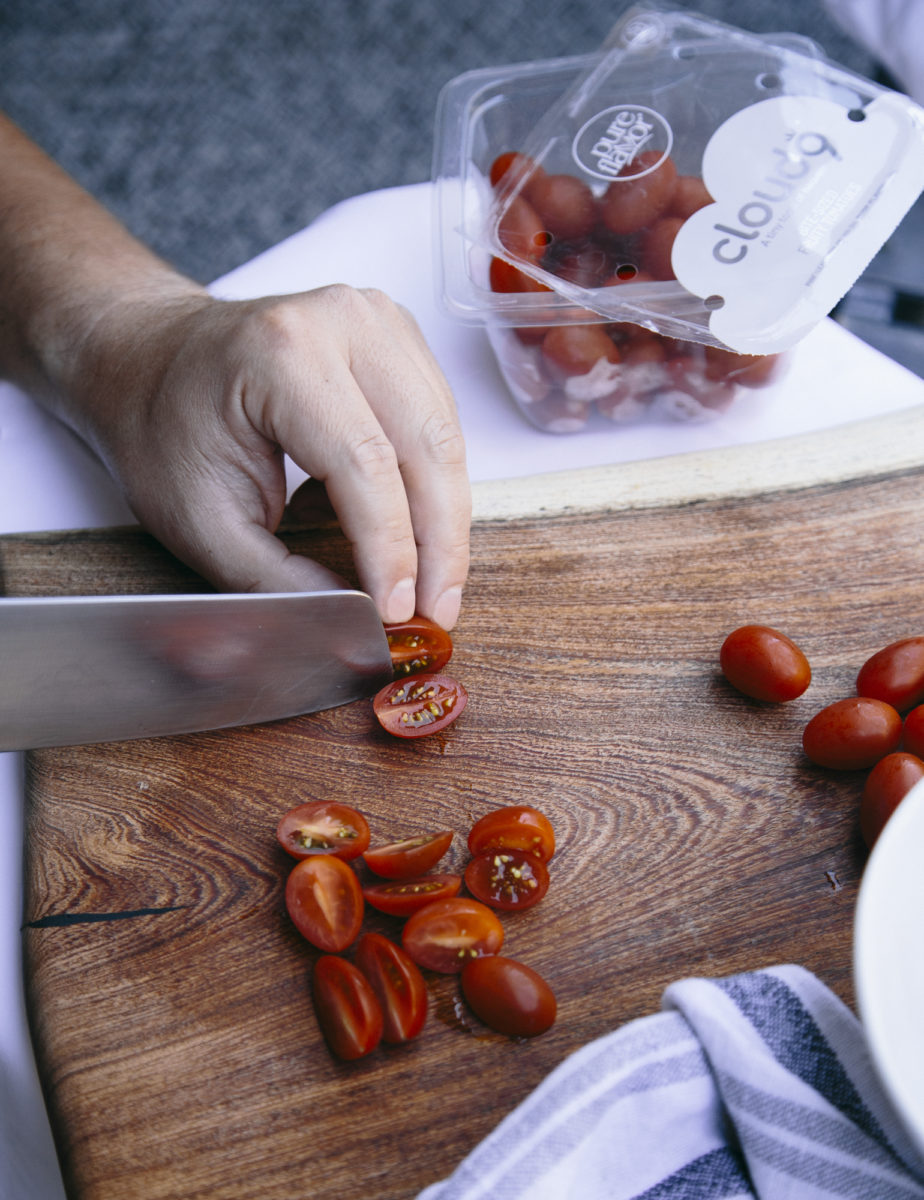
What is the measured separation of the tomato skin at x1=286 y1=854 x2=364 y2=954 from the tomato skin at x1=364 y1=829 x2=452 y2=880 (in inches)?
0.8

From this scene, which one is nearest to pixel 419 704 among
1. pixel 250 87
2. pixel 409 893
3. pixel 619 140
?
pixel 409 893

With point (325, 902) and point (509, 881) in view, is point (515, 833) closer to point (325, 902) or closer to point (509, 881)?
point (509, 881)

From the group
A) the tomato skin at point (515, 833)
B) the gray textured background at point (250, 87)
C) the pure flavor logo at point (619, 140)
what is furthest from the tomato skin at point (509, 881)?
the gray textured background at point (250, 87)

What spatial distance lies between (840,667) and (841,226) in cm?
41

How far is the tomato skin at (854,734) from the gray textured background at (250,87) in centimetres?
226

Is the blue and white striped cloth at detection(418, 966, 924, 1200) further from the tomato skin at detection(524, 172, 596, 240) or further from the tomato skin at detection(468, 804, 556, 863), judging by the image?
the tomato skin at detection(524, 172, 596, 240)

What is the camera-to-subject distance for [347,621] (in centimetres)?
85

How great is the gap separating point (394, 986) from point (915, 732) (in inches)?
17.4

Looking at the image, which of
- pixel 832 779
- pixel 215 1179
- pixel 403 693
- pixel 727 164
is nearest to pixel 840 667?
pixel 832 779

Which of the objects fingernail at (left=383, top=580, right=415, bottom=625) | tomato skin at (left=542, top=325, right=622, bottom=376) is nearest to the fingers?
fingernail at (left=383, top=580, right=415, bottom=625)

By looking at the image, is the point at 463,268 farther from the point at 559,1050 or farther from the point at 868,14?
the point at 868,14

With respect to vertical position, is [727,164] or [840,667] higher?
[727,164]

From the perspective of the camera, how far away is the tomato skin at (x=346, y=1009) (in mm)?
682

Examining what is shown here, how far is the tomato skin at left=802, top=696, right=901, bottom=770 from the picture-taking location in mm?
801
